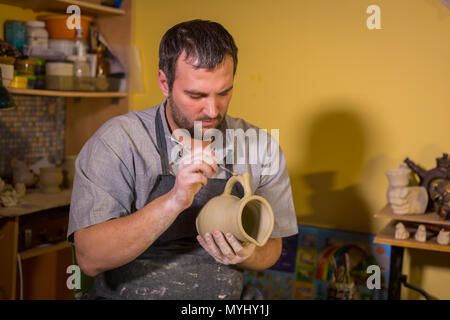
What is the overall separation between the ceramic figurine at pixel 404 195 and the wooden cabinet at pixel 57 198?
1266mm

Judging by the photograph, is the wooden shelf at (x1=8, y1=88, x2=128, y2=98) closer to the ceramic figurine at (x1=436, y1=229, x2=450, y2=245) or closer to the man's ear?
the man's ear

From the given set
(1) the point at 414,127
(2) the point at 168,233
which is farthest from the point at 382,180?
(2) the point at 168,233

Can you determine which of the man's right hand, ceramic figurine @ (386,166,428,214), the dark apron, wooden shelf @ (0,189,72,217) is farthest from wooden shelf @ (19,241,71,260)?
ceramic figurine @ (386,166,428,214)

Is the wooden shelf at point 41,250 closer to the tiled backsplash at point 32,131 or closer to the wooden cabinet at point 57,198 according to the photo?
the wooden cabinet at point 57,198

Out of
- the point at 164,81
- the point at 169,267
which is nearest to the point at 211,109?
the point at 164,81

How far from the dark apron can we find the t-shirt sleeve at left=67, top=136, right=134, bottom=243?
9cm

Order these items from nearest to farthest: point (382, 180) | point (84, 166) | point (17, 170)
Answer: point (84, 166) → point (382, 180) → point (17, 170)

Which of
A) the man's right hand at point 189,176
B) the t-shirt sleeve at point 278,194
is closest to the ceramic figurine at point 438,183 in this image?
the t-shirt sleeve at point 278,194

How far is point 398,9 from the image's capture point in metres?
1.98

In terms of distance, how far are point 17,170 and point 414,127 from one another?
1.70m

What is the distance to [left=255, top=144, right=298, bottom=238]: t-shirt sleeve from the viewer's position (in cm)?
137

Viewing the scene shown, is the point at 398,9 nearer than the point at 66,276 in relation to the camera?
Yes

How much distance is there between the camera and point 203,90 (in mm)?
1142
